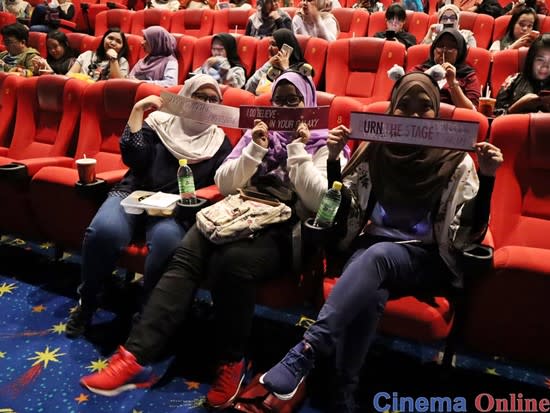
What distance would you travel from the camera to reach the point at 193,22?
3732 millimetres

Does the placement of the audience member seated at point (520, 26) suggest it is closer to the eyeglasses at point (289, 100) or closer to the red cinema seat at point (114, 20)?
the eyeglasses at point (289, 100)

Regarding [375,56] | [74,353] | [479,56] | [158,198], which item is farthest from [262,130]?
[479,56]

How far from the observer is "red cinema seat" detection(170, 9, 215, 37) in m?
3.67

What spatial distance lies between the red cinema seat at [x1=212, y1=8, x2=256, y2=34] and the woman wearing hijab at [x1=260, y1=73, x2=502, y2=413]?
8.68 feet

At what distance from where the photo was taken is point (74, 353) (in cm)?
133

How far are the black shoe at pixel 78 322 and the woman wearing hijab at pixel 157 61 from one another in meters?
1.54

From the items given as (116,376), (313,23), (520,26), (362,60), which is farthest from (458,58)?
(116,376)

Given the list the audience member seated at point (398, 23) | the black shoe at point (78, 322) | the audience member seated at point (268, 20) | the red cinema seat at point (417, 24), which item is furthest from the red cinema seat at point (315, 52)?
the black shoe at point (78, 322)

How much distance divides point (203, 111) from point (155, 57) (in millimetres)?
1468

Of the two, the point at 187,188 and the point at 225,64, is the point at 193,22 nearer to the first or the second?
the point at 225,64

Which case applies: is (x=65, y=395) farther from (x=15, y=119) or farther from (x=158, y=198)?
(x=15, y=119)

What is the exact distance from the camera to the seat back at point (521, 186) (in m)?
1.28

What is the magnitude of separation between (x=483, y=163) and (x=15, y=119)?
201cm

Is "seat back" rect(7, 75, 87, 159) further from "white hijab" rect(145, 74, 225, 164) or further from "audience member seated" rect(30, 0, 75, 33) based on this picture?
"audience member seated" rect(30, 0, 75, 33)
